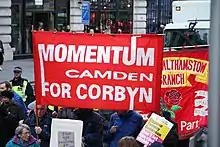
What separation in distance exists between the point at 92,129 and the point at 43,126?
0.66 meters

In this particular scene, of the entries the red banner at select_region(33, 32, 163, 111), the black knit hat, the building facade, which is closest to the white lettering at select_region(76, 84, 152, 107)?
the red banner at select_region(33, 32, 163, 111)

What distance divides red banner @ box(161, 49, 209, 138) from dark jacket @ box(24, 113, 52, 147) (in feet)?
5.07

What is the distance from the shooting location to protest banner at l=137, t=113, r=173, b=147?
698 centimetres

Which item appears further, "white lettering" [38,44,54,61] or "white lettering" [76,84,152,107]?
"white lettering" [38,44,54,61]

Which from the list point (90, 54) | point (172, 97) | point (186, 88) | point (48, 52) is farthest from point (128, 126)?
point (48, 52)

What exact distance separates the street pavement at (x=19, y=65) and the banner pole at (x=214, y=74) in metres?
19.0

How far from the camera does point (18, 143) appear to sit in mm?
7281

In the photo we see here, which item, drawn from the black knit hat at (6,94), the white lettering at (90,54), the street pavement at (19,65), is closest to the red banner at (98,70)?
the white lettering at (90,54)

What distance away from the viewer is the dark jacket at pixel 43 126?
7.74 metres

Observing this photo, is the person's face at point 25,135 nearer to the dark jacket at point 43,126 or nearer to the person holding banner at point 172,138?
the dark jacket at point 43,126

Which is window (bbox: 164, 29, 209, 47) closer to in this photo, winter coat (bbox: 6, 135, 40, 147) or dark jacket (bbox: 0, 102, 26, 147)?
dark jacket (bbox: 0, 102, 26, 147)

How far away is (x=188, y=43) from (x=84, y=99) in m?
11.4

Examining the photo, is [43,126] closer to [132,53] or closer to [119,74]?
[119,74]

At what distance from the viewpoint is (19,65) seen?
28531mm
